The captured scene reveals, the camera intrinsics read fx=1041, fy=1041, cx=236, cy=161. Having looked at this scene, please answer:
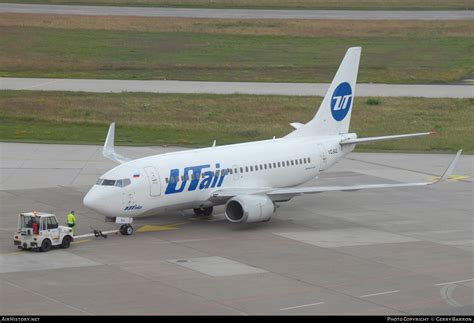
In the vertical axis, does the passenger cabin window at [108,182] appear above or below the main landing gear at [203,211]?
above

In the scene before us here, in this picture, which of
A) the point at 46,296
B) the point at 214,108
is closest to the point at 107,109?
the point at 214,108

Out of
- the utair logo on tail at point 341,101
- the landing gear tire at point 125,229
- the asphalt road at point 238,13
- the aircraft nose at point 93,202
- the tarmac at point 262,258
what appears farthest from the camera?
the asphalt road at point 238,13

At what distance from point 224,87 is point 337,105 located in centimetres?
3895

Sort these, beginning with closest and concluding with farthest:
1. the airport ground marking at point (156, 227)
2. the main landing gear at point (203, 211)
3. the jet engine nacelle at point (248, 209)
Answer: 1. the jet engine nacelle at point (248, 209)
2. the airport ground marking at point (156, 227)
3. the main landing gear at point (203, 211)

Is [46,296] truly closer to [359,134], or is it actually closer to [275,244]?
[275,244]

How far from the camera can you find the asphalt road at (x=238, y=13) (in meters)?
150

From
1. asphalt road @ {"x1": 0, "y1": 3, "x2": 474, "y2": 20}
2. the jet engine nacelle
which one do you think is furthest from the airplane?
asphalt road @ {"x1": 0, "y1": 3, "x2": 474, "y2": 20}

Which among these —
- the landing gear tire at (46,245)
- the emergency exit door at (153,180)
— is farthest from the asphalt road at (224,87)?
the landing gear tire at (46,245)

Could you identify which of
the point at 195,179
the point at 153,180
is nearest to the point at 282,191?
the point at 195,179

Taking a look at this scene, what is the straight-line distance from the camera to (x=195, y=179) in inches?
1999

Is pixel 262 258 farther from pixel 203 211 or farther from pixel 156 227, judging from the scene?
pixel 203 211

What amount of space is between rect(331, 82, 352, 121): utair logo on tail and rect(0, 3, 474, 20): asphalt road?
298ft

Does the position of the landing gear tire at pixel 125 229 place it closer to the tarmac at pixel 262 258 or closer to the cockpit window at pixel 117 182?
the tarmac at pixel 262 258

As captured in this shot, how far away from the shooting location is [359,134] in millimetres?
78812
